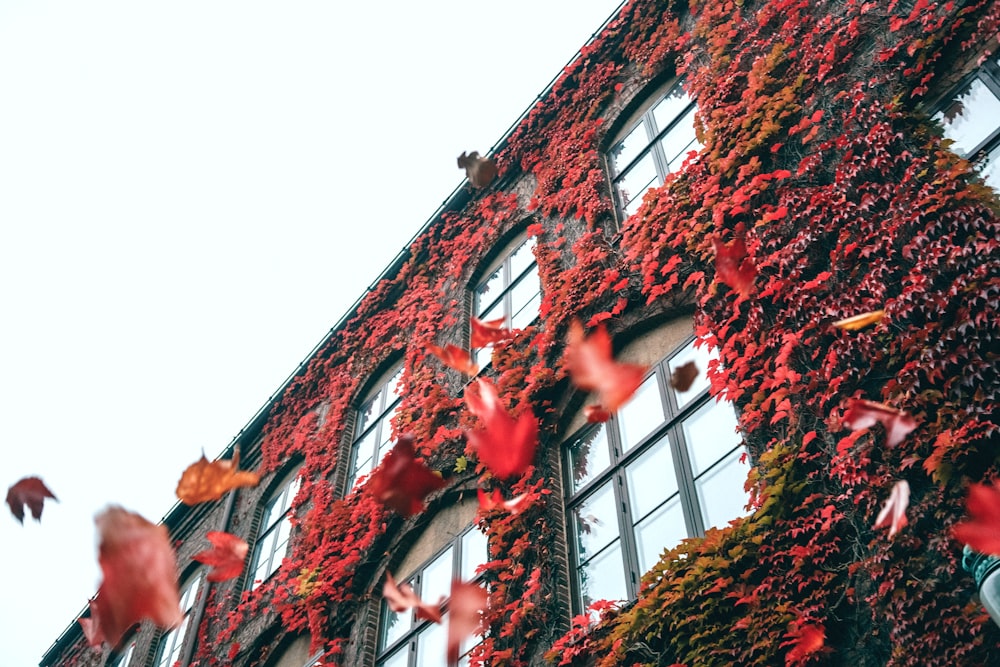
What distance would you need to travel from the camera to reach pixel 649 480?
7.04m

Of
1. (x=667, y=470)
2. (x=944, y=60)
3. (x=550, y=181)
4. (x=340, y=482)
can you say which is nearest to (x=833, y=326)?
(x=667, y=470)

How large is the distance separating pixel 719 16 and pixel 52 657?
1740 centimetres

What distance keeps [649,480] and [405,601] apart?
3350 mm

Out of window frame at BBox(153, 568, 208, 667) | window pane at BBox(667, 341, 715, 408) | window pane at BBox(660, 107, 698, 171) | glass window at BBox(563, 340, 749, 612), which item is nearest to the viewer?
glass window at BBox(563, 340, 749, 612)

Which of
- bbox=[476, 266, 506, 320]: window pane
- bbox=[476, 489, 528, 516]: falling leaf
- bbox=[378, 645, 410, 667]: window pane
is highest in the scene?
bbox=[476, 266, 506, 320]: window pane

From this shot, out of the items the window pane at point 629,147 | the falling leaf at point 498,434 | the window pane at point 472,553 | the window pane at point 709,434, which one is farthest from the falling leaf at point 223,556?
the window pane at point 709,434

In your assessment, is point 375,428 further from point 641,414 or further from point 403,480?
point 641,414

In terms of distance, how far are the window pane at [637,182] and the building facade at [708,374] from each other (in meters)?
0.06

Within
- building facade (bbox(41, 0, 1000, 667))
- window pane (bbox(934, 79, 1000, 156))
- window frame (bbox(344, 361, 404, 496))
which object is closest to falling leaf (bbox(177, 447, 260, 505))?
building facade (bbox(41, 0, 1000, 667))

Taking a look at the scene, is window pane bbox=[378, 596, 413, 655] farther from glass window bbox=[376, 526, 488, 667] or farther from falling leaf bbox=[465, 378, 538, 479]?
falling leaf bbox=[465, 378, 538, 479]

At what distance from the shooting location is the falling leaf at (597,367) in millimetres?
8133

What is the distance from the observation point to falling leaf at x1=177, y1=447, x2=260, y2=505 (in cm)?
1466

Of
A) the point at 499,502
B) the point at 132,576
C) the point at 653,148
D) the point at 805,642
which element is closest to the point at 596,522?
the point at 499,502

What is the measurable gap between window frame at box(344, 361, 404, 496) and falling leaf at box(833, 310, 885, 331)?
671 cm
